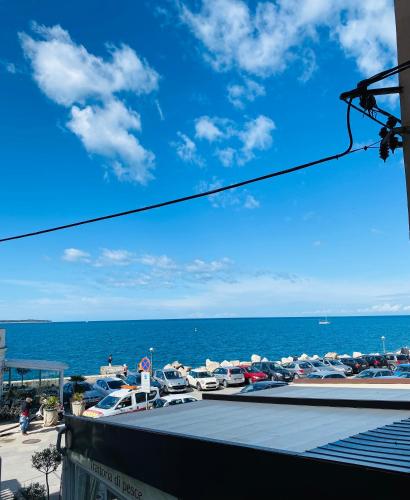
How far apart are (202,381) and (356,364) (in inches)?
530

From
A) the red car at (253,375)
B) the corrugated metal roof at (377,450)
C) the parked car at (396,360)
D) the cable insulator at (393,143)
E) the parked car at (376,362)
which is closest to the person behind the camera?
the corrugated metal roof at (377,450)

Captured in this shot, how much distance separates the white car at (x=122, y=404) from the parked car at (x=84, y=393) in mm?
3339

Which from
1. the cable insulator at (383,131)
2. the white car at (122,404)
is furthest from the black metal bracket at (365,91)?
the white car at (122,404)

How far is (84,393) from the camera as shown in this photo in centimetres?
2514

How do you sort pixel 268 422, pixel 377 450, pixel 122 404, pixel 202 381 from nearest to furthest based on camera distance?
pixel 377 450 < pixel 268 422 < pixel 122 404 < pixel 202 381

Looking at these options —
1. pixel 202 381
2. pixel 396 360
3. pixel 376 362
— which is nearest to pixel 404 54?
pixel 202 381

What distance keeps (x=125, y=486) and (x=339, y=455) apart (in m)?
3.84

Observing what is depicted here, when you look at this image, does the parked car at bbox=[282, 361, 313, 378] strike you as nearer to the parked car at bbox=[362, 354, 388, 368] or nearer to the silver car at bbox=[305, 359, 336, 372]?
the silver car at bbox=[305, 359, 336, 372]

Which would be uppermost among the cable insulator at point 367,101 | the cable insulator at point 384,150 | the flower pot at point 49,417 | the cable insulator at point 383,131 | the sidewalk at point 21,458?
the cable insulator at point 367,101

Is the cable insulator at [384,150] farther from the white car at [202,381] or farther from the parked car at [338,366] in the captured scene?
the parked car at [338,366]

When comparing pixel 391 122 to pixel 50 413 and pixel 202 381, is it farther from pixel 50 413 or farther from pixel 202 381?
pixel 202 381

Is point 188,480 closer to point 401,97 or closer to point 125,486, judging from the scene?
point 125,486

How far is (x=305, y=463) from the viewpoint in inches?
141

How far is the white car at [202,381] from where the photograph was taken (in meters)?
30.1
